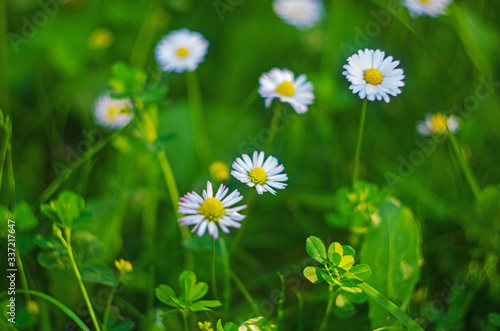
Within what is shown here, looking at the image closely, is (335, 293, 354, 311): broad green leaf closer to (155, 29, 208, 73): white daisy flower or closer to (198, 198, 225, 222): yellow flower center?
(198, 198, 225, 222): yellow flower center

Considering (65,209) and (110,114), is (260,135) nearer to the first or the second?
(110,114)

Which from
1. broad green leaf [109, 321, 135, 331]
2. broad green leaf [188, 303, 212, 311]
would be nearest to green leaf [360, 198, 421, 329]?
broad green leaf [188, 303, 212, 311]

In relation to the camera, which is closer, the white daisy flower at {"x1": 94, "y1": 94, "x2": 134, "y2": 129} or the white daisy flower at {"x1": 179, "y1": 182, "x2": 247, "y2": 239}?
the white daisy flower at {"x1": 179, "y1": 182, "x2": 247, "y2": 239}

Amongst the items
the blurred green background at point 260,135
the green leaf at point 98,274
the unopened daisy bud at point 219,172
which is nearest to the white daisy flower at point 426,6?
the blurred green background at point 260,135

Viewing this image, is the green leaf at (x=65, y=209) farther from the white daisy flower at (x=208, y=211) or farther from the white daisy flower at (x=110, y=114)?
the white daisy flower at (x=110, y=114)

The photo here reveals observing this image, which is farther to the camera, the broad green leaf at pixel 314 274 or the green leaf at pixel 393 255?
the green leaf at pixel 393 255
